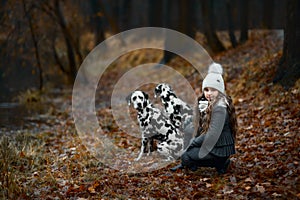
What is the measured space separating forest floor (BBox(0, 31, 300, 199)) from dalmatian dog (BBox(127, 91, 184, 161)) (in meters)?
0.35

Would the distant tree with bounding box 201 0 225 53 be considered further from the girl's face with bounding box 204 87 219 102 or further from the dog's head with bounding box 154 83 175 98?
the girl's face with bounding box 204 87 219 102

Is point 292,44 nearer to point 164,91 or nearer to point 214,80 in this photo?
point 164,91

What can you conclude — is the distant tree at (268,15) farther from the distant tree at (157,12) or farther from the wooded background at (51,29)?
the distant tree at (157,12)

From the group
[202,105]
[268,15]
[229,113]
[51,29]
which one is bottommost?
[229,113]

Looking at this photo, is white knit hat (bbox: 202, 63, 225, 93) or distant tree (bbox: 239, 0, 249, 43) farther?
distant tree (bbox: 239, 0, 249, 43)

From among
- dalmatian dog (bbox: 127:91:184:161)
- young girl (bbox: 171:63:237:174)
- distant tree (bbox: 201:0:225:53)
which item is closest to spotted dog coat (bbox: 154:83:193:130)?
dalmatian dog (bbox: 127:91:184:161)

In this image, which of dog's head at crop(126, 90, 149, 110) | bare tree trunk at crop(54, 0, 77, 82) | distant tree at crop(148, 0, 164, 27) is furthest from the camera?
distant tree at crop(148, 0, 164, 27)

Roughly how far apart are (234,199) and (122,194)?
5.69 feet

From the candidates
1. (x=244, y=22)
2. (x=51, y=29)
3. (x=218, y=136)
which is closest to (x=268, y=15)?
(x=244, y=22)

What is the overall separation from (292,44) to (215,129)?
17.7 ft

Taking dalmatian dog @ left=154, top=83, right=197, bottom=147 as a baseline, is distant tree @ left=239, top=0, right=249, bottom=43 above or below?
above

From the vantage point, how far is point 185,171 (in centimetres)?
730

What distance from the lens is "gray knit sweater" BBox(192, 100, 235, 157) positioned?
21.6ft

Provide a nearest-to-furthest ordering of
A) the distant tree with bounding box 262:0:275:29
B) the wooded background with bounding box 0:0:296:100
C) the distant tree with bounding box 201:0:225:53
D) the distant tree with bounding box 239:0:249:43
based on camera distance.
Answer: the wooded background with bounding box 0:0:296:100
the distant tree with bounding box 201:0:225:53
the distant tree with bounding box 239:0:249:43
the distant tree with bounding box 262:0:275:29
